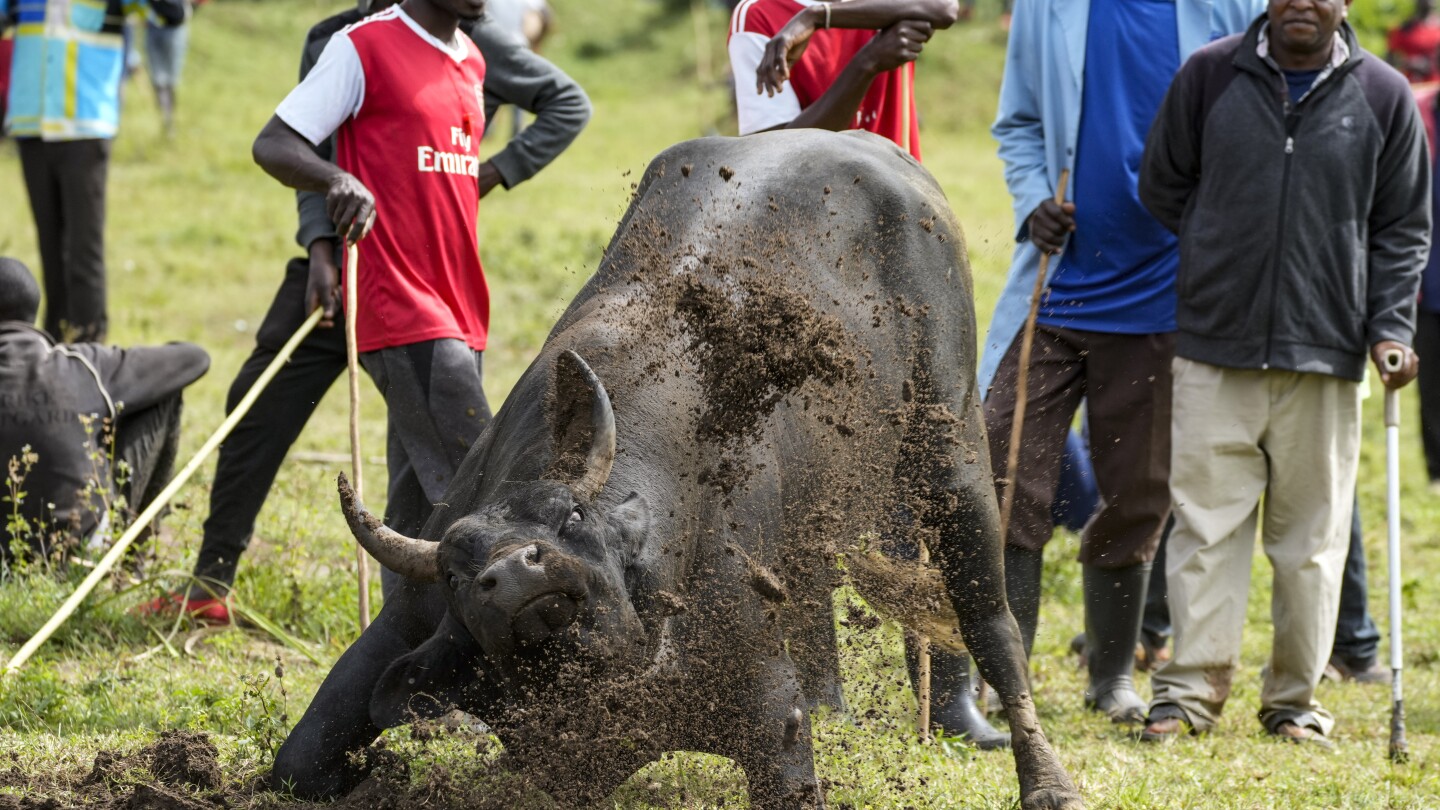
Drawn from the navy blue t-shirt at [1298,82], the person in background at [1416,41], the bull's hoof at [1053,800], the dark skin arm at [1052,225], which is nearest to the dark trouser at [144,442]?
the dark skin arm at [1052,225]

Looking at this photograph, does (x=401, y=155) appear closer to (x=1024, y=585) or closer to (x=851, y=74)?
(x=851, y=74)

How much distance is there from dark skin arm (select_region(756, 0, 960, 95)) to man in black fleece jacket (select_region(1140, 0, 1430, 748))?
36.9 inches

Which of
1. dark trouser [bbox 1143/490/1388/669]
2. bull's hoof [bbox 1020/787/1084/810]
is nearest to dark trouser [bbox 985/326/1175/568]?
dark trouser [bbox 1143/490/1388/669]

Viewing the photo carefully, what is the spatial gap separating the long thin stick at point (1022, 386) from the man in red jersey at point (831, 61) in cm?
62

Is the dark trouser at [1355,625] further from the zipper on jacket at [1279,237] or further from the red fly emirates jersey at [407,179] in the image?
the red fly emirates jersey at [407,179]

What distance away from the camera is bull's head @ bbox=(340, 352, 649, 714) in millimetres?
3637

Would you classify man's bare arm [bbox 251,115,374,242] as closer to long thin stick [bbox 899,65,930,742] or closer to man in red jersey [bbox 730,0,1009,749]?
man in red jersey [bbox 730,0,1009,749]

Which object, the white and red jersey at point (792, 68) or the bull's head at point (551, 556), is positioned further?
the white and red jersey at point (792, 68)

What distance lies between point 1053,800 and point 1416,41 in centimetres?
1240

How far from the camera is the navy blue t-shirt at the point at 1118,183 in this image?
6.41m

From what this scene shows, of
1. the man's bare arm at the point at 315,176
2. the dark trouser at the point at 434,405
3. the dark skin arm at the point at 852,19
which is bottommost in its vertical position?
the dark trouser at the point at 434,405

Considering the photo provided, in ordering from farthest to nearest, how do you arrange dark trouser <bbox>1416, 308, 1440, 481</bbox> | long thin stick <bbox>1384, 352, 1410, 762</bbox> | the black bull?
dark trouser <bbox>1416, 308, 1440, 481</bbox>
long thin stick <bbox>1384, 352, 1410, 762</bbox>
the black bull

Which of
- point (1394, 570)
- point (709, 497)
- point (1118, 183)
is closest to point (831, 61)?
point (1118, 183)

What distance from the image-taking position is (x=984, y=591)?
546 centimetres
